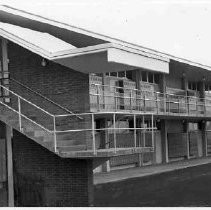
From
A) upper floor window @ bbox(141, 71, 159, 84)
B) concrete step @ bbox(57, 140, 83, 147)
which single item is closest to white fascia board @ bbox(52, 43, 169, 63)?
concrete step @ bbox(57, 140, 83, 147)

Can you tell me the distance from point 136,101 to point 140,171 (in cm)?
331

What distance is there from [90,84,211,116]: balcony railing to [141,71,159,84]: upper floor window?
0.78m

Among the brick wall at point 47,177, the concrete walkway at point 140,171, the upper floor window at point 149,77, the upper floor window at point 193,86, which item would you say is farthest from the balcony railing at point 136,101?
the concrete walkway at point 140,171

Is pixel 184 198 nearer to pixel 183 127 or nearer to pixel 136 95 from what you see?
pixel 136 95

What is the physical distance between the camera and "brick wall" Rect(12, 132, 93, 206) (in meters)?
14.5

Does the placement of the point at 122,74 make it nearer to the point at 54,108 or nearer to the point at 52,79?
the point at 52,79

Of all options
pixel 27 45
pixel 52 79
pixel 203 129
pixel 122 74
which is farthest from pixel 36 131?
pixel 203 129

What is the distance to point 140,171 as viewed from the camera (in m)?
21.7

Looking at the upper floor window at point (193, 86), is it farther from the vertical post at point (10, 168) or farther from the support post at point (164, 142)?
the vertical post at point (10, 168)

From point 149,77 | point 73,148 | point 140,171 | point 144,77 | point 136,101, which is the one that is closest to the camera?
point 73,148

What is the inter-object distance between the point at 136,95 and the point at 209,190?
6.10 meters

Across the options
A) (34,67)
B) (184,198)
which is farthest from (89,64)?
(184,198)

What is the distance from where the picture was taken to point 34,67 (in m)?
16.0

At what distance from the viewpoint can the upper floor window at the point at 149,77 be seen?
2444 centimetres
